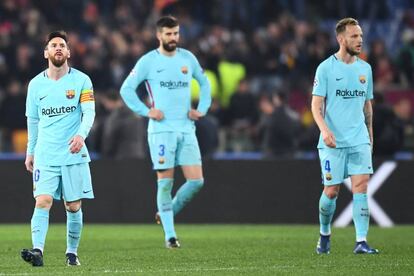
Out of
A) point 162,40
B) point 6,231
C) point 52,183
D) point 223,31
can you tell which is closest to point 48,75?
point 52,183

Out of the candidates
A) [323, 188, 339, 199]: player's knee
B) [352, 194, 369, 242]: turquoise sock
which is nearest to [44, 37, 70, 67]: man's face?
[323, 188, 339, 199]: player's knee

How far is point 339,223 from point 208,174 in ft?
7.06

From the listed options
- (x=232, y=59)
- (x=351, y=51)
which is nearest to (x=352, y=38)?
(x=351, y=51)

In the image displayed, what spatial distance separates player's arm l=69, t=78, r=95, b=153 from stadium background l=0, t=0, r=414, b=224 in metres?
7.83

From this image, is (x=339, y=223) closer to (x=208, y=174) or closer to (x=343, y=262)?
(x=208, y=174)

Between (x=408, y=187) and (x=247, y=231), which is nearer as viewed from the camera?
(x=247, y=231)

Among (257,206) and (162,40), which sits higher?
(162,40)

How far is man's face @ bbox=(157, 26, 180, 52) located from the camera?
47.2 feet

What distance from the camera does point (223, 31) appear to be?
26344mm

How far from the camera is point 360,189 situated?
13.1 metres

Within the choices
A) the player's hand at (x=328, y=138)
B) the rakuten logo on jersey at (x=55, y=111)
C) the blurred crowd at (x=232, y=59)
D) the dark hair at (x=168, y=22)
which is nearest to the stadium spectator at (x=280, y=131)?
the blurred crowd at (x=232, y=59)

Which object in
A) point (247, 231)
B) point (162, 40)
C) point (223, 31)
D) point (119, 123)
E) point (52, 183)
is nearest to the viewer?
point (52, 183)

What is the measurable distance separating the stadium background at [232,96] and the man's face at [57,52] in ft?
25.9

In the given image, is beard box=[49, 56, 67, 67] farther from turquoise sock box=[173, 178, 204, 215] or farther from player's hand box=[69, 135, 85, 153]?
turquoise sock box=[173, 178, 204, 215]
